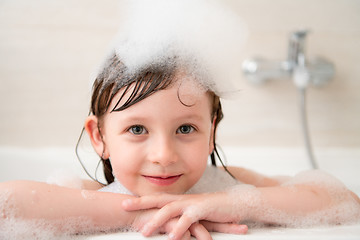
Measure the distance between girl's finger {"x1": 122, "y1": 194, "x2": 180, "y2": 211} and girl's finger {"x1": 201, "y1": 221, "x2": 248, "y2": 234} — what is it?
3.1 inches

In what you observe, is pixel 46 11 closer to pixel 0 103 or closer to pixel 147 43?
pixel 0 103

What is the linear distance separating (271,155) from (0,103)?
1167 millimetres

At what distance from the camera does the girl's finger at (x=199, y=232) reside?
2.31 feet

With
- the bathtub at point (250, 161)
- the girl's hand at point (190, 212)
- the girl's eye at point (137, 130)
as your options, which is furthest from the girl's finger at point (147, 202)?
the bathtub at point (250, 161)

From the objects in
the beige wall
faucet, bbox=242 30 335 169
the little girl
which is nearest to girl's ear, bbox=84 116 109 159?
the little girl

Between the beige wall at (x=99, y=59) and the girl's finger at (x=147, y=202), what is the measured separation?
3.06 ft

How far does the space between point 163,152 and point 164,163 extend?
2 cm

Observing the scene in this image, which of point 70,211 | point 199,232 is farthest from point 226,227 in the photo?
point 70,211

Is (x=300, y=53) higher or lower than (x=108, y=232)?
higher

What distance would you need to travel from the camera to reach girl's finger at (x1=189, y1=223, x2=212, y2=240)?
705mm

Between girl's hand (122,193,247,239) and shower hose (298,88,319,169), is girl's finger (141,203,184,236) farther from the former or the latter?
shower hose (298,88,319,169)

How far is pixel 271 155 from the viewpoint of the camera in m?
1.70

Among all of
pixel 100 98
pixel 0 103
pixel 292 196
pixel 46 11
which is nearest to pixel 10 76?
pixel 0 103

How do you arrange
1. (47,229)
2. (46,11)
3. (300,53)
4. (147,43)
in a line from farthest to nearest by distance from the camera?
1. (46,11)
2. (300,53)
3. (147,43)
4. (47,229)
